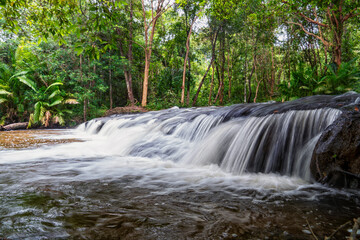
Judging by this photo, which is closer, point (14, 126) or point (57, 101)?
point (14, 126)

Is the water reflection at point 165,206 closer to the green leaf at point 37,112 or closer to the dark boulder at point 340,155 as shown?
the dark boulder at point 340,155

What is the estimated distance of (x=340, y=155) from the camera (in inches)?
87.8

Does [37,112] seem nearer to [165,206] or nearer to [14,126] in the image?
[14,126]

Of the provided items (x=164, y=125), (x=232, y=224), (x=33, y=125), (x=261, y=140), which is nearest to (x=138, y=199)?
(x=232, y=224)

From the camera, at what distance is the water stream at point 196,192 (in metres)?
1.32

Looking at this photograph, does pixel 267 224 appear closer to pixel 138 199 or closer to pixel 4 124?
pixel 138 199

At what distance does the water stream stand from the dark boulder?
0.46 ft

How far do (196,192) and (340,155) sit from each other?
1.55 m

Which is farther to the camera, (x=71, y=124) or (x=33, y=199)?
(x=71, y=124)

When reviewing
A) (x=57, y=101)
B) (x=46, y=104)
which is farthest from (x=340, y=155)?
(x=46, y=104)

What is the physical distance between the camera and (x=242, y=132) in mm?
3789

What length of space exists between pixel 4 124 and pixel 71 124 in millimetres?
3719

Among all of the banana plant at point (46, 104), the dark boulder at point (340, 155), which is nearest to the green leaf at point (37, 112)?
the banana plant at point (46, 104)

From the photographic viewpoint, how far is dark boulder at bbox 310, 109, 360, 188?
7.11ft
